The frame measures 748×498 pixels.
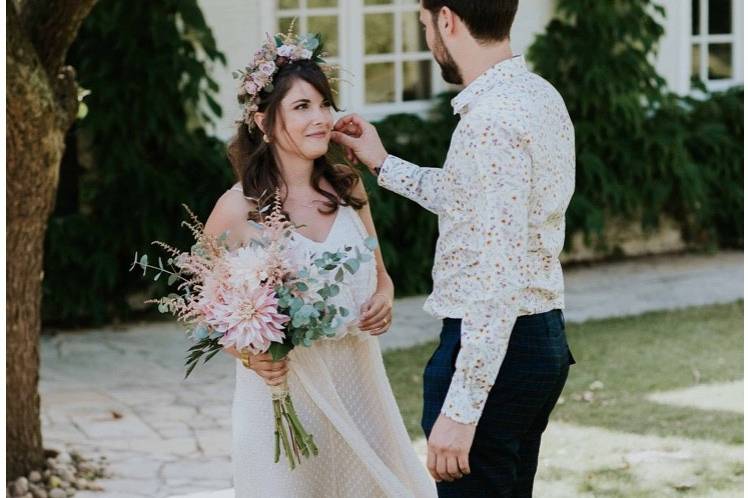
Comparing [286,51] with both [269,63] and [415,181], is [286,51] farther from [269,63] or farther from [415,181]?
[415,181]

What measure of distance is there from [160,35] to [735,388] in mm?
4351

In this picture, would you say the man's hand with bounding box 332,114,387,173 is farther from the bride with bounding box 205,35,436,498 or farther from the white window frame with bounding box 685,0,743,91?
the white window frame with bounding box 685,0,743,91

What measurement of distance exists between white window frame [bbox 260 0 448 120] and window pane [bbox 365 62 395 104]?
0.13 ft

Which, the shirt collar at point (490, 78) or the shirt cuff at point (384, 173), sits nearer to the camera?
the shirt collar at point (490, 78)

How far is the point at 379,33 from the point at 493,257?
24.2ft

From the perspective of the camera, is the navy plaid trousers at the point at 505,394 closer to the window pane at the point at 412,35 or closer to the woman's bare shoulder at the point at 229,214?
the woman's bare shoulder at the point at 229,214

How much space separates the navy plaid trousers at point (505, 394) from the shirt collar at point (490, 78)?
537mm

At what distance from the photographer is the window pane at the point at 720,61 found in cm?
1166

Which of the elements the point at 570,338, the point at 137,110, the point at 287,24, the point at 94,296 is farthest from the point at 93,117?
the point at 570,338

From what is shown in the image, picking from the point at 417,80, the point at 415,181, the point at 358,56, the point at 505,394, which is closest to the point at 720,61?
the point at 417,80

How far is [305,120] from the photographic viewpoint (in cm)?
383

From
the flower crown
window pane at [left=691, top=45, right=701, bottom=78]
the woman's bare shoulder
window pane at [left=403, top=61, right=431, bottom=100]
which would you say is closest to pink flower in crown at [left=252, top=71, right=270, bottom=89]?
the flower crown

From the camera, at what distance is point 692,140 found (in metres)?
10.9

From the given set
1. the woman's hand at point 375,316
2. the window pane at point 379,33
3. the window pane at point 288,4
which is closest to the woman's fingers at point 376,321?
the woman's hand at point 375,316
